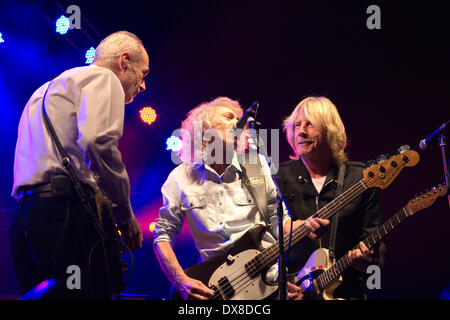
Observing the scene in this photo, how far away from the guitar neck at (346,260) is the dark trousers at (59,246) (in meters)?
1.59

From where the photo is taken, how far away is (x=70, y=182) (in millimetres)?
2188

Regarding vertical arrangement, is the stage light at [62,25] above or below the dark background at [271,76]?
above

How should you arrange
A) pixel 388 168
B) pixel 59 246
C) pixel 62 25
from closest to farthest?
1. pixel 59 246
2. pixel 388 168
3. pixel 62 25

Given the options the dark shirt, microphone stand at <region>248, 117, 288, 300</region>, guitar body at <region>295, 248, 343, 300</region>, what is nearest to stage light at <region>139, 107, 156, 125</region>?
the dark shirt

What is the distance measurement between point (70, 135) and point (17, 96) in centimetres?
334

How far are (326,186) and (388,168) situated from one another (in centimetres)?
52

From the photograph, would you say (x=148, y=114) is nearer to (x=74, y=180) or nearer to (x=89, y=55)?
(x=89, y=55)

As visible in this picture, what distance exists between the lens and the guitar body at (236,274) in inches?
117

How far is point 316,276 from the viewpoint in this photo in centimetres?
300

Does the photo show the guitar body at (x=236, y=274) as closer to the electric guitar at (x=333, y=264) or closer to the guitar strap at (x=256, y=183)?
the guitar strap at (x=256, y=183)

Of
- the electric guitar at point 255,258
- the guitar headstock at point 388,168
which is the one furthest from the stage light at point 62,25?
the guitar headstock at point 388,168

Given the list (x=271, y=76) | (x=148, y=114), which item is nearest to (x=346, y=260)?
(x=271, y=76)

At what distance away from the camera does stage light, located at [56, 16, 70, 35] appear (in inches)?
201

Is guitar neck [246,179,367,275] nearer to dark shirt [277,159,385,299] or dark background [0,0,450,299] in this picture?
dark shirt [277,159,385,299]
